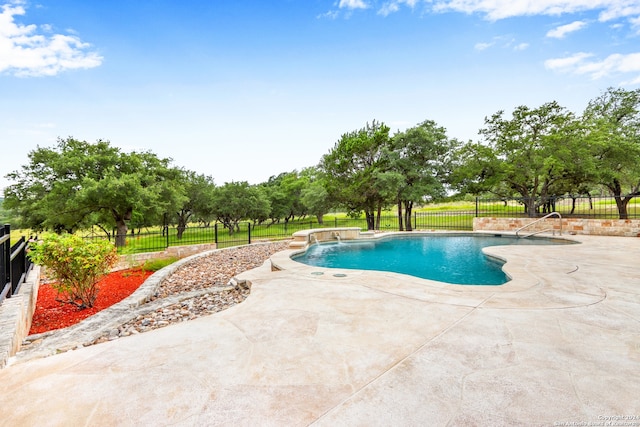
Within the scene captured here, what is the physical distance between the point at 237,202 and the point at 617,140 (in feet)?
92.4

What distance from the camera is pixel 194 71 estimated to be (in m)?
14.4

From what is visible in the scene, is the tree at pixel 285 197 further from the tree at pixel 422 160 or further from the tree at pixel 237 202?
the tree at pixel 422 160

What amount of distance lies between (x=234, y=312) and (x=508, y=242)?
38.3 feet

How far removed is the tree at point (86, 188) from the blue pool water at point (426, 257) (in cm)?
1296

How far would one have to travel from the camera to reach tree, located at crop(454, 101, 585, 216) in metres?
16.2

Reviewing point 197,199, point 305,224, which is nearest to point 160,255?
point 305,224

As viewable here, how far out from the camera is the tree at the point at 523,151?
16191 millimetres

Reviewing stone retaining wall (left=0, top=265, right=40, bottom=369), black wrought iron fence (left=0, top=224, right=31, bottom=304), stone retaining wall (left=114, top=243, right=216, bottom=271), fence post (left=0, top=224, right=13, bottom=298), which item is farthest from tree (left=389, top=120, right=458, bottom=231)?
stone retaining wall (left=0, top=265, right=40, bottom=369)

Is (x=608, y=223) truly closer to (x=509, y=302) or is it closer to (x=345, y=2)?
(x=509, y=302)

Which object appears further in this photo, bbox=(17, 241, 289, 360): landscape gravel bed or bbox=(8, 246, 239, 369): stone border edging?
bbox=(17, 241, 289, 360): landscape gravel bed

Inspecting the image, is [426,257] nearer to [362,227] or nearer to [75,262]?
[75,262]

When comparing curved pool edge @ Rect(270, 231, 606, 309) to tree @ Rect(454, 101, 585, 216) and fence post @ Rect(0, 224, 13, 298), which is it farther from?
tree @ Rect(454, 101, 585, 216)

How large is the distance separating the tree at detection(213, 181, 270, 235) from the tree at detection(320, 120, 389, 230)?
457 inches

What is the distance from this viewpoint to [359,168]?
1977 cm
